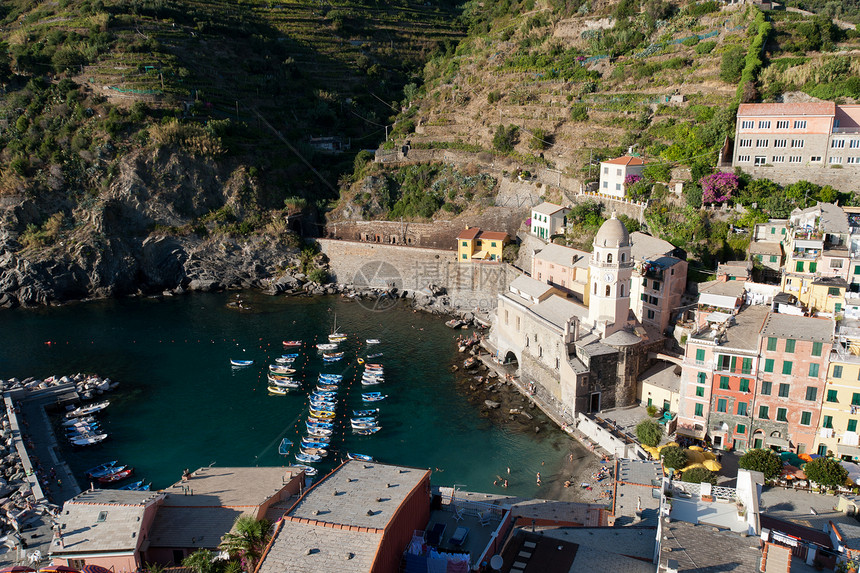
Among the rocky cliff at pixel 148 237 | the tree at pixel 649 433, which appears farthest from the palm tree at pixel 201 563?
the rocky cliff at pixel 148 237

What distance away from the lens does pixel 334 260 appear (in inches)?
2574

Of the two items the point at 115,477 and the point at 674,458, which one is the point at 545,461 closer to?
the point at 674,458

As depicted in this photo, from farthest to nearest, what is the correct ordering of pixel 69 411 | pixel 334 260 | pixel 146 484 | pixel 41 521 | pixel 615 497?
pixel 334 260 → pixel 69 411 → pixel 146 484 → pixel 41 521 → pixel 615 497

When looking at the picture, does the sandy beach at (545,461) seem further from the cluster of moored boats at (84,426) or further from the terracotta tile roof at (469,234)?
the cluster of moored boats at (84,426)

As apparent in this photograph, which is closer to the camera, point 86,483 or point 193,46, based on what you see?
point 86,483

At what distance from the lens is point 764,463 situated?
27484 mm

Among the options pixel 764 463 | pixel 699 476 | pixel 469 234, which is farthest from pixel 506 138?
pixel 699 476

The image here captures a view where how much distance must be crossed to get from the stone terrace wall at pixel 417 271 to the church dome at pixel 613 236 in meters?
18.5

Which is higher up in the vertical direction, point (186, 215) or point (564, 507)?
point (186, 215)

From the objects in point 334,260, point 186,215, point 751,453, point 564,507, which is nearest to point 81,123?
point 186,215

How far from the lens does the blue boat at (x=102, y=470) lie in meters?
33.0

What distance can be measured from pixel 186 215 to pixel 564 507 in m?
52.7

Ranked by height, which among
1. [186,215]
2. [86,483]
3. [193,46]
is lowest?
[86,483]

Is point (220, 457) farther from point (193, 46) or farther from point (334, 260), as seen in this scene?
point (193, 46)
